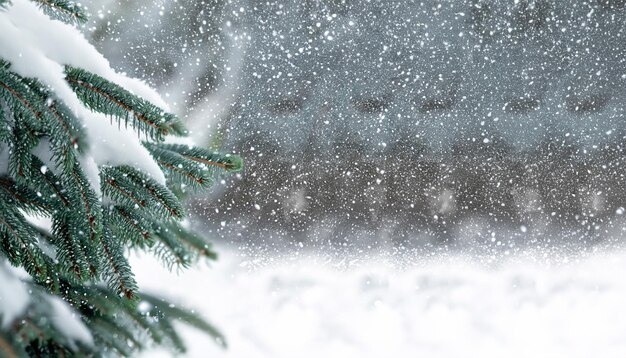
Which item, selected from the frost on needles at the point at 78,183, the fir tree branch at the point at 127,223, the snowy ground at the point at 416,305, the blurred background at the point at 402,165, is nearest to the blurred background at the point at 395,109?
the blurred background at the point at 402,165

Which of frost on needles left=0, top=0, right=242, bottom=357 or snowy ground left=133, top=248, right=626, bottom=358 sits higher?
snowy ground left=133, top=248, right=626, bottom=358

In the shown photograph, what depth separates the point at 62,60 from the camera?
0.83m

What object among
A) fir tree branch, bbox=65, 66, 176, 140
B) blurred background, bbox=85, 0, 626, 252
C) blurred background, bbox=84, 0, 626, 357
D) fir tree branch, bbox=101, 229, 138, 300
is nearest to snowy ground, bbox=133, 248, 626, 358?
blurred background, bbox=84, 0, 626, 357

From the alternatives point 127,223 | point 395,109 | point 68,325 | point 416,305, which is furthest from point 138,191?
point 416,305

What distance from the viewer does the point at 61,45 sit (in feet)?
2.77

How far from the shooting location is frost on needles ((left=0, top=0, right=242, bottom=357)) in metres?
0.74

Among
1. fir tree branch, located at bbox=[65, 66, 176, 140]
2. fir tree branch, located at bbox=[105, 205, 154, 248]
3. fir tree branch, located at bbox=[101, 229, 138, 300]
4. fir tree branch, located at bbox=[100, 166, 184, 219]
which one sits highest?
fir tree branch, located at bbox=[65, 66, 176, 140]

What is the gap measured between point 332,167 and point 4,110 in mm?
2013

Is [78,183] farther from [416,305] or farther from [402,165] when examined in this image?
[416,305]

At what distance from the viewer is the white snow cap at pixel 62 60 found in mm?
776

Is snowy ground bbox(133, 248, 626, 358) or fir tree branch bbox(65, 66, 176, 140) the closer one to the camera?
fir tree branch bbox(65, 66, 176, 140)

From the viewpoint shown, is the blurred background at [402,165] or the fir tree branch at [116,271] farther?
the blurred background at [402,165]

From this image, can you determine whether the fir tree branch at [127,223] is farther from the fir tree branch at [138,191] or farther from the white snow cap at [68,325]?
the white snow cap at [68,325]

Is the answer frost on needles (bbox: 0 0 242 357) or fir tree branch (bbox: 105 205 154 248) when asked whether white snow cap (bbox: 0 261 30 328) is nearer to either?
frost on needles (bbox: 0 0 242 357)
